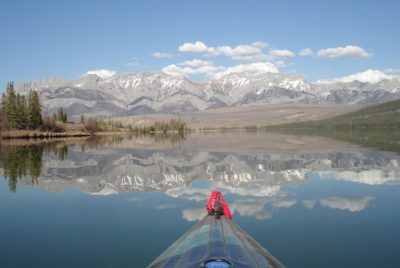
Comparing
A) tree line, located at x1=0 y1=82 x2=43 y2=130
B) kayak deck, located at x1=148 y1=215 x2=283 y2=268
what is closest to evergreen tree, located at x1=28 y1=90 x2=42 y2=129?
tree line, located at x1=0 y1=82 x2=43 y2=130

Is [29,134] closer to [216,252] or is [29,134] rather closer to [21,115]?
[21,115]

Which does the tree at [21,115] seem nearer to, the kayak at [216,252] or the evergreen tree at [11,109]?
the evergreen tree at [11,109]

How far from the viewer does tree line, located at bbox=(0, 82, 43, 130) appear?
132m

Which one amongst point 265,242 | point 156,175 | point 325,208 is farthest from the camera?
point 156,175

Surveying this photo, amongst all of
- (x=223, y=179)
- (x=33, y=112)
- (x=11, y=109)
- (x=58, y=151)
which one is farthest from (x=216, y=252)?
(x=33, y=112)

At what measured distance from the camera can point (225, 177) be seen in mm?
33844

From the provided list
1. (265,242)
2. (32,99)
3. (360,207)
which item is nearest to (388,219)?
(360,207)

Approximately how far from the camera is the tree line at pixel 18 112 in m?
132

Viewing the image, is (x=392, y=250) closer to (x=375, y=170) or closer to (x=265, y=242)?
(x=265, y=242)

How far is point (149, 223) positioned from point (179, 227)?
1603 mm

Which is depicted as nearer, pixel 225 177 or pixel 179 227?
pixel 179 227

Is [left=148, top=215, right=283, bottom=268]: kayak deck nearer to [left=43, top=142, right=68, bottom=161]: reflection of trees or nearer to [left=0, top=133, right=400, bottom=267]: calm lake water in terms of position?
[left=0, top=133, right=400, bottom=267]: calm lake water

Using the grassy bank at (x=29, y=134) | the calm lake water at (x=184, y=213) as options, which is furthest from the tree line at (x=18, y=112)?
the calm lake water at (x=184, y=213)

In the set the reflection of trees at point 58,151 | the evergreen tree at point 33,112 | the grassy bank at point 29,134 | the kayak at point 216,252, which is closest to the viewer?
the kayak at point 216,252
